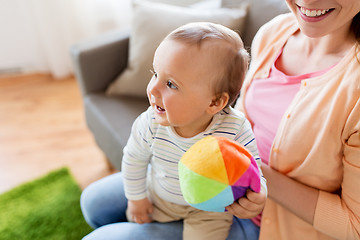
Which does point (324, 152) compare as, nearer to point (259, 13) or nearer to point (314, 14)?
point (314, 14)

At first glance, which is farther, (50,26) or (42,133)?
(50,26)

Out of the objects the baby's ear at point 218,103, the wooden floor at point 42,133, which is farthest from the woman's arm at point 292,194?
the wooden floor at point 42,133

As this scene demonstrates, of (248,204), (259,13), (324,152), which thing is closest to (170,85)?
(248,204)

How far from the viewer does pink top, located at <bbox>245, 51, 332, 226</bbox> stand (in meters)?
0.86

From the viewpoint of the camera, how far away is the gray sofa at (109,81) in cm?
132

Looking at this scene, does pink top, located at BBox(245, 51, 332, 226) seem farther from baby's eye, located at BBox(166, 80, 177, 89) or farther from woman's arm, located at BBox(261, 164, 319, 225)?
baby's eye, located at BBox(166, 80, 177, 89)

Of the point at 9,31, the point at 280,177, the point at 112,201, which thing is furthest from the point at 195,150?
the point at 9,31

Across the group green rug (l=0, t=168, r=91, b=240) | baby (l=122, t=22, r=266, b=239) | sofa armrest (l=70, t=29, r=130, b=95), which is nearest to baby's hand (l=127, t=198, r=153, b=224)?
baby (l=122, t=22, r=266, b=239)

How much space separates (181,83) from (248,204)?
0.93 feet

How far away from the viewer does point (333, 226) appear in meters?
0.77

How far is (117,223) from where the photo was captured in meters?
0.95

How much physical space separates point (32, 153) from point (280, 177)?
5.24 feet

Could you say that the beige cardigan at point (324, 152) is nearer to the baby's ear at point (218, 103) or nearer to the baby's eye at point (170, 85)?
the baby's ear at point (218, 103)

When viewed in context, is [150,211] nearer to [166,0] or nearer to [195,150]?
[195,150]
